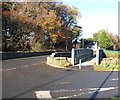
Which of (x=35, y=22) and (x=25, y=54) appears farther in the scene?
(x=35, y=22)

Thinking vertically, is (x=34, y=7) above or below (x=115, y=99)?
above

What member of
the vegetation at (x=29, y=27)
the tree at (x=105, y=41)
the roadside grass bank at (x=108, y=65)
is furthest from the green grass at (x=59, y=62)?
the tree at (x=105, y=41)

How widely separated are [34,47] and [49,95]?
47686mm

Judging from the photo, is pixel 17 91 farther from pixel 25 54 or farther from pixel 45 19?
pixel 45 19

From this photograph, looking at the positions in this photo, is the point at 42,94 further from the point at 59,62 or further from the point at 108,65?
the point at 108,65

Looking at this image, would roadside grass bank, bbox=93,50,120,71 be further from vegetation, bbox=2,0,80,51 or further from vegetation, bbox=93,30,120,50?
vegetation, bbox=93,30,120,50

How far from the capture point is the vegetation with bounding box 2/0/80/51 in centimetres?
5269

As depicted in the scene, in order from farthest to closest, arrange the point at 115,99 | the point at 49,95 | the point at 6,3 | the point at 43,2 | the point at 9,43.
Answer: the point at 43,2 → the point at 6,3 → the point at 9,43 → the point at 49,95 → the point at 115,99

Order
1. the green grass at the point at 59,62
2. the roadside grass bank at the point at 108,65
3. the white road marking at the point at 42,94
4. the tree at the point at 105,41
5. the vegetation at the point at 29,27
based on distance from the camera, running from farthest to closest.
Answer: the tree at the point at 105,41
the vegetation at the point at 29,27
the green grass at the point at 59,62
the roadside grass bank at the point at 108,65
the white road marking at the point at 42,94

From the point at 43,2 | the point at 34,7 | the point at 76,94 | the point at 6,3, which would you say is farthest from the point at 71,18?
the point at 76,94

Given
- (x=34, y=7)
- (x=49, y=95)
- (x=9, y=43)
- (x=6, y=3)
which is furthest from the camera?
(x=34, y=7)

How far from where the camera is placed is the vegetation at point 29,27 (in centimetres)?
5269

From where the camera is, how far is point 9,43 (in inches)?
2088

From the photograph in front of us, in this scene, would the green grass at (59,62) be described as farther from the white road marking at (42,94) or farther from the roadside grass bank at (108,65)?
the white road marking at (42,94)
